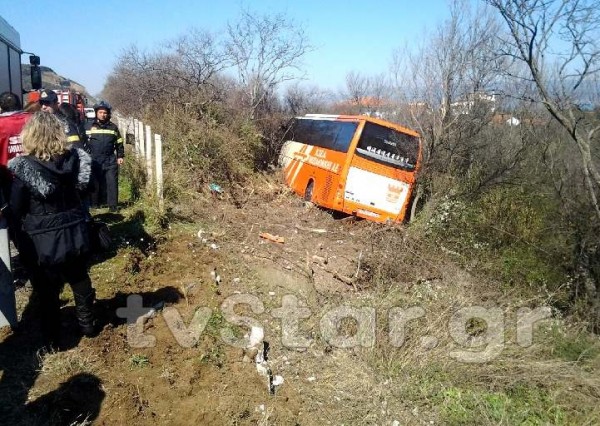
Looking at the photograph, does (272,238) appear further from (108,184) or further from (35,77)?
(35,77)

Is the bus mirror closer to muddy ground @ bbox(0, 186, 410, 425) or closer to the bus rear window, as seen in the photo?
the bus rear window

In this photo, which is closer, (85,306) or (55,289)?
(55,289)

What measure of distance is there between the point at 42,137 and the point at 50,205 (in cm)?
49

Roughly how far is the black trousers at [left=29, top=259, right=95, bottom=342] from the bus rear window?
20.7 feet

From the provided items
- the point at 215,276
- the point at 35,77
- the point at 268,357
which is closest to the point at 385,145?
the point at 215,276

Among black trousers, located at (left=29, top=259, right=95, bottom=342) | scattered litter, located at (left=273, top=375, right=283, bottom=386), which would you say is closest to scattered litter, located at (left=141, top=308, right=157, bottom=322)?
black trousers, located at (left=29, top=259, right=95, bottom=342)

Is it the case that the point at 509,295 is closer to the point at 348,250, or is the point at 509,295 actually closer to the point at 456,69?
the point at 348,250

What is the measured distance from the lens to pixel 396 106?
11.2 m

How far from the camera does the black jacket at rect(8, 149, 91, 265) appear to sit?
324 centimetres

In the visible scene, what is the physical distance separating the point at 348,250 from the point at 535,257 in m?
2.94

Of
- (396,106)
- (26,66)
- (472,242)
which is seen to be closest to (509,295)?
(472,242)

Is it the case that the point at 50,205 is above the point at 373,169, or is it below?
above

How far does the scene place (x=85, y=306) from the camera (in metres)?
3.79

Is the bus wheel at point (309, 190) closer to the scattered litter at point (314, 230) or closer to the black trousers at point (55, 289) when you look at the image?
the scattered litter at point (314, 230)
